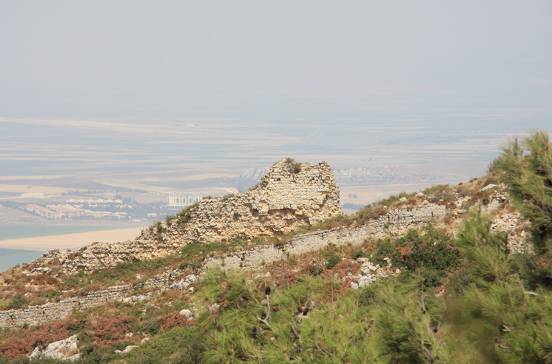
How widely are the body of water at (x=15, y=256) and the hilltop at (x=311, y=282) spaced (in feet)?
222

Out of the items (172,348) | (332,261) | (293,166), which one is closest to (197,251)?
(293,166)

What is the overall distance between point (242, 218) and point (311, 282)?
51.1 ft

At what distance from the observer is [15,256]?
328 ft

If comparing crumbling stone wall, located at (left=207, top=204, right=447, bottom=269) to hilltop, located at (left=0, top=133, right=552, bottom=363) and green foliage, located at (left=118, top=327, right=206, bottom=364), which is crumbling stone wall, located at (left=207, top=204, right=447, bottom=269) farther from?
green foliage, located at (left=118, top=327, right=206, bottom=364)

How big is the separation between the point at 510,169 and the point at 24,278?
63.1 ft

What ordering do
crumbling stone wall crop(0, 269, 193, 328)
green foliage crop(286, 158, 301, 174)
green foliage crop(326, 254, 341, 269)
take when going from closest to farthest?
1. green foliage crop(326, 254, 341, 269)
2. crumbling stone wall crop(0, 269, 193, 328)
3. green foliage crop(286, 158, 301, 174)

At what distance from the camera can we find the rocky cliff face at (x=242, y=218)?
2942 cm

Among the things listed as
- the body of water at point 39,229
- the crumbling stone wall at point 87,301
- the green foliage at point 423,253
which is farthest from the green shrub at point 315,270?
the body of water at point 39,229

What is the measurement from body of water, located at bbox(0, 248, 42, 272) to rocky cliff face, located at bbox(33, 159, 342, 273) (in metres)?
66.2

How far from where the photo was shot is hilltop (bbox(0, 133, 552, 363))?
11828mm

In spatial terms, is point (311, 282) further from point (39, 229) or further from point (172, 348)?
point (39, 229)

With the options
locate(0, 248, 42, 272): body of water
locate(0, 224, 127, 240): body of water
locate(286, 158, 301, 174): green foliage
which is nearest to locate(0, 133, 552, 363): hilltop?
locate(286, 158, 301, 174): green foliage

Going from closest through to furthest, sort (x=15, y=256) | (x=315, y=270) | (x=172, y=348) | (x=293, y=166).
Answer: (x=172, y=348), (x=315, y=270), (x=293, y=166), (x=15, y=256)

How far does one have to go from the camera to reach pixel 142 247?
29.8m
